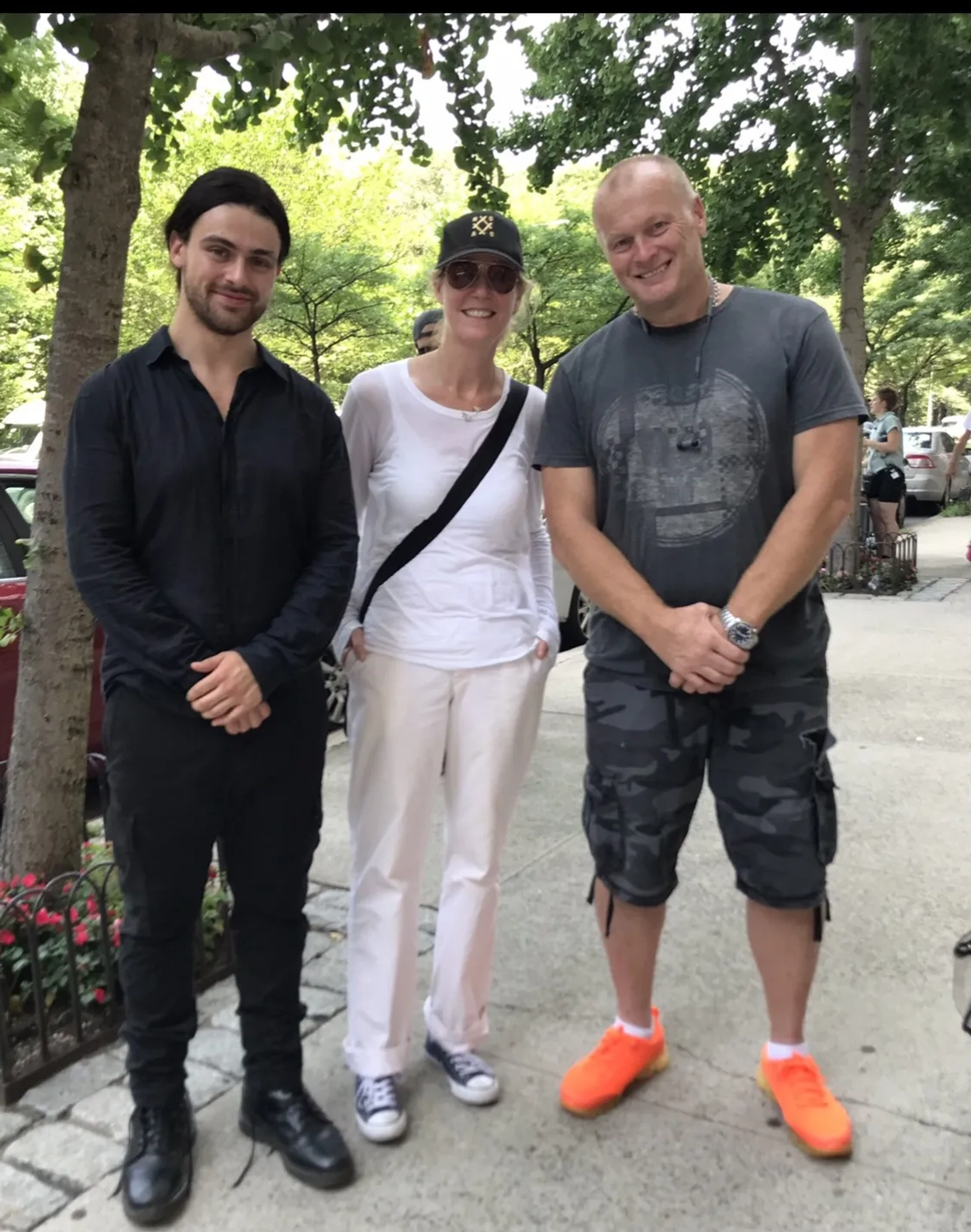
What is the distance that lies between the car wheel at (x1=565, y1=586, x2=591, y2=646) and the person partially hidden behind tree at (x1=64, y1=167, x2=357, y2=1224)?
623 centimetres

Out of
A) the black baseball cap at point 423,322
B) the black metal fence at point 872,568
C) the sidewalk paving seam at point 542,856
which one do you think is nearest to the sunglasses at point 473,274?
the black baseball cap at point 423,322

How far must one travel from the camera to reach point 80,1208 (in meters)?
2.27

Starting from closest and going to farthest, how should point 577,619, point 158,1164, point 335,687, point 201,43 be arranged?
point 158,1164, point 201,43, point 335,687, point 577,619

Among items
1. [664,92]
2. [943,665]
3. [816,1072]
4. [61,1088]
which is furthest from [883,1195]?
[664,92]

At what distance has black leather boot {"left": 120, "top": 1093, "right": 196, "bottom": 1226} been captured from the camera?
224 cm

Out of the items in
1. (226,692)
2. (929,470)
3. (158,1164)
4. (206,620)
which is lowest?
(158,1164)

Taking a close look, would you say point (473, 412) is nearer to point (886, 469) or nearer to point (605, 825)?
point (605, 825)

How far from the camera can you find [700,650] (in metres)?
2.31

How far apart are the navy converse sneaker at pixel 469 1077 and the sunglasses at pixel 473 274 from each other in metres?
1.89

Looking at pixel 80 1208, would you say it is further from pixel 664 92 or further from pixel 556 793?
pixel 664 92

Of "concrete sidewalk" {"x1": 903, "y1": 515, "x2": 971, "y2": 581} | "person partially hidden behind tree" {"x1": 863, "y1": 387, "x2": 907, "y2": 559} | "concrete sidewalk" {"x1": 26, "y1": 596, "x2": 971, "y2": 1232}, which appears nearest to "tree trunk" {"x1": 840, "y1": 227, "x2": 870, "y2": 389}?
"person partially hidden behind tree" {"x1": 863, "y1": 387, "x2": 907, "y2": 559}

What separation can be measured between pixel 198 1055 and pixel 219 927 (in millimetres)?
544

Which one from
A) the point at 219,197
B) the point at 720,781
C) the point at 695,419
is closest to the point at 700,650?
the point at 720,781

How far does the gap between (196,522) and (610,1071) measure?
1.65 m
